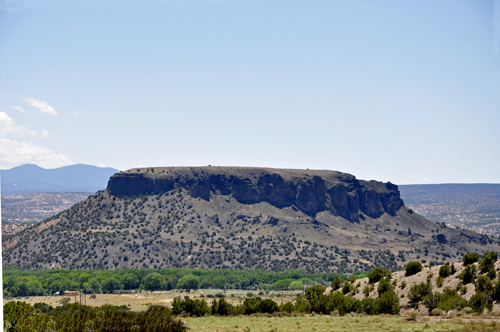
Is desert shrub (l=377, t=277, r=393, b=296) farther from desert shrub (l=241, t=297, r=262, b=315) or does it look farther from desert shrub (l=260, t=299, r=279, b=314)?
desert shrub (l=241, t=297, r=262, b=315)

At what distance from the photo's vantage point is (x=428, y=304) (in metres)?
34.4

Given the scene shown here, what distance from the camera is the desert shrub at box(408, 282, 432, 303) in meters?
36.4

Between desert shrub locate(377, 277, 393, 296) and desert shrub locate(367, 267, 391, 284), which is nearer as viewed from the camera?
desert shrub locate(377, 277, 393, 296)

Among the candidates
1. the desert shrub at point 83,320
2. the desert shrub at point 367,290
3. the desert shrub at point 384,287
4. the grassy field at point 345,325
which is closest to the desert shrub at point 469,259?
the desert shrub at point 384,287

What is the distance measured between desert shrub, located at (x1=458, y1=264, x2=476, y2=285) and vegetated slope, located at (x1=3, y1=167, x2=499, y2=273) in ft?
295

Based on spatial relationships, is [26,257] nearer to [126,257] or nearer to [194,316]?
[126,257]

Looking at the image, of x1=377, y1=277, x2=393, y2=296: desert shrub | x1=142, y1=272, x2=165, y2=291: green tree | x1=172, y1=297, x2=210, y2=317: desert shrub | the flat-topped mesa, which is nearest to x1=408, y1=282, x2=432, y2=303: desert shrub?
x1=377, y1=277, x2=393, y2=296: desert shrub

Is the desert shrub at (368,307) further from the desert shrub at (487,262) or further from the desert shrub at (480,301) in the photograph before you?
the desert shrub at (487,262)

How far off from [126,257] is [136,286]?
2867 centimetres

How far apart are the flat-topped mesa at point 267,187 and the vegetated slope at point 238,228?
0.37 meters

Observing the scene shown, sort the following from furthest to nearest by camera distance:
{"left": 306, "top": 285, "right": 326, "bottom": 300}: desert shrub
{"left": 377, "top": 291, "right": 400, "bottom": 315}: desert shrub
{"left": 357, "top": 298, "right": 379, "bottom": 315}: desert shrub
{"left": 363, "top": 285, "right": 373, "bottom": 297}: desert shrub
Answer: {"left": 306, "top": 285, "right": 326, "bottom": 300}: desert shrub → {"left": 363, "top": 285, "right": 373, "bottom": 297}: desert shrub → {"left": 357, "top": 298, "right": 379, "bottom": 315}: desert shrub → {"left": 377, "top": 291, "right": 400, "bottom": 315}: desert shrub

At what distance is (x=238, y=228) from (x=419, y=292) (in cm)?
11946

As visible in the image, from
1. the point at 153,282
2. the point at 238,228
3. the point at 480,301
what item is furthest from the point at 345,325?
the point at 238,228

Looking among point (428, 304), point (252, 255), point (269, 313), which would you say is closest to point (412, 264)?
point (428, 304)
